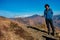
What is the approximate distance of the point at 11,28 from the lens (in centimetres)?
1838

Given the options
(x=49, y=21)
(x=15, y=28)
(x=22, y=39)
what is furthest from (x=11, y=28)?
(x=49, y=21)

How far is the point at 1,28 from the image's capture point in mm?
17531

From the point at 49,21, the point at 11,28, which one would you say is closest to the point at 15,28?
the point at 11,28

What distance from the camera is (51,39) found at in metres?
17.5

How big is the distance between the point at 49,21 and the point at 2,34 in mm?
4054

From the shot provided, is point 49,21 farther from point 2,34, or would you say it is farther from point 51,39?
point 2,34

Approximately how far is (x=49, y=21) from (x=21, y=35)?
2.60 meters

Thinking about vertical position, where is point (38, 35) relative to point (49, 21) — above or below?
below

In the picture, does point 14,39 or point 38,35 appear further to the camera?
point 38,35

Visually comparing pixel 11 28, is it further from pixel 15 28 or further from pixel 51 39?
pixel 51 39

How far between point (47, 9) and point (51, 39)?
8.12ft

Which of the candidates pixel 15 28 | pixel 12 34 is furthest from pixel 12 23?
pixel 12 34

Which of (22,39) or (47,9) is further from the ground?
(47,9)

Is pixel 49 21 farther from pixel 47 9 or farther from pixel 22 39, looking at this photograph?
pixel 22 39
